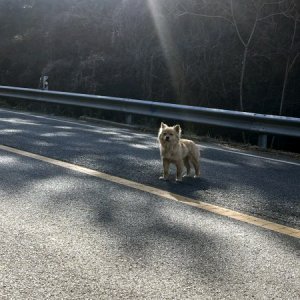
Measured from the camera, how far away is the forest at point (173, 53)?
16.0 m

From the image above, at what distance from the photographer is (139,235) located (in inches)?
171

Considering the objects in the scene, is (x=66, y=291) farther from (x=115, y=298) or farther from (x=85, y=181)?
(x=85, y=181)

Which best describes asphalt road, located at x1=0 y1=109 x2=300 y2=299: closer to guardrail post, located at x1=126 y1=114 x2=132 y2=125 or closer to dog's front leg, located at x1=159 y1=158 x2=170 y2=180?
dog's front leg, located at x1=159 y1=158 x2=170 y2=180

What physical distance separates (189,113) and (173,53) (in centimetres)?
610

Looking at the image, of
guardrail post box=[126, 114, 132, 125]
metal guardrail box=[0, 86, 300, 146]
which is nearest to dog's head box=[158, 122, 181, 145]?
metal guardrail box=[0, 86, 300, 146]

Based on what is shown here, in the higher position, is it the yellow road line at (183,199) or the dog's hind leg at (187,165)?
the dog's hind leg at (187,165)

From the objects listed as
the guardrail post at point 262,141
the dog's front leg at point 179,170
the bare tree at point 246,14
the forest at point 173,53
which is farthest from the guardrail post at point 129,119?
the dog's front leg at point 179,170

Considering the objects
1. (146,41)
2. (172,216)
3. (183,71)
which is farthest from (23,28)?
(172,216)

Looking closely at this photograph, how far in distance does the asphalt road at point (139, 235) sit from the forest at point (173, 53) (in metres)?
8.67

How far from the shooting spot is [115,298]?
10.3 ft

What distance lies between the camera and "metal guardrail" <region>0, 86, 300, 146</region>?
1041cm

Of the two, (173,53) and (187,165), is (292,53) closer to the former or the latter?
(173,53)

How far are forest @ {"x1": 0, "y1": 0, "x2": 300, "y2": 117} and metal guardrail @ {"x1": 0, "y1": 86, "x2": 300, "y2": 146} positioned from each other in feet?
9.84

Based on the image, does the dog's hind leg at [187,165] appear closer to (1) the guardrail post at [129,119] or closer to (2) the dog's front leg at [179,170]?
(2) the dog's front leg at [179,170]
